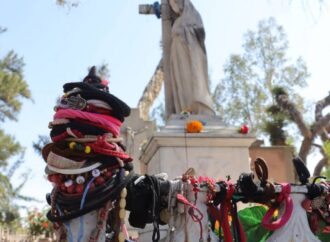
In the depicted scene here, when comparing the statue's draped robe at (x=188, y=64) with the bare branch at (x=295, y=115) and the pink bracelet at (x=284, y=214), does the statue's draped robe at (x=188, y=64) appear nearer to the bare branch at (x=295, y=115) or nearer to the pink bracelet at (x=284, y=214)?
the pink bracelet at (x=284, y=214)

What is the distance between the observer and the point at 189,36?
730 centimetres

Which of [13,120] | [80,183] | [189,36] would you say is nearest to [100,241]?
[80,183]

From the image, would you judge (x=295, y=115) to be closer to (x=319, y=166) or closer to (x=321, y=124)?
(x=321, y=124)

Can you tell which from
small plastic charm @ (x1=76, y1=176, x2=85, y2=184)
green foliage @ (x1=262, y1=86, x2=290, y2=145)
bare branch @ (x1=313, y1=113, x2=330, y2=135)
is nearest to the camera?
small plastic charm @ (x1=76, y1=176, x2=85, y2=184)

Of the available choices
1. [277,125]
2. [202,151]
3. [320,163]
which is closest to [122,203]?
[202,151]

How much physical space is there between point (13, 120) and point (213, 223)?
69.9ft

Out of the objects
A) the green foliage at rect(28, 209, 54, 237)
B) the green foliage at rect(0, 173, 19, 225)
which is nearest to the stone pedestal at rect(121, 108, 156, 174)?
the green foliage at rect(28, 209, 54, 237)

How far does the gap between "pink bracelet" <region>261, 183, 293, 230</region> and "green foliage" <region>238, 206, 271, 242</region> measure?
13 cm

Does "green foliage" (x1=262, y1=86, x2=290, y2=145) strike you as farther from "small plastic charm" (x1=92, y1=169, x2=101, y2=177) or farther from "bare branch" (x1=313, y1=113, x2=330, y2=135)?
"small plastic charm" (x1=92, y1=169, x2=101, y2=177)

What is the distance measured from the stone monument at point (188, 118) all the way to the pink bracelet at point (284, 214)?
3.50 metres

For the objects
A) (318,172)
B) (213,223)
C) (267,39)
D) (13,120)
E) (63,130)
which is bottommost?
(213,223)

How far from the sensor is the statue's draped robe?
23.2 feet

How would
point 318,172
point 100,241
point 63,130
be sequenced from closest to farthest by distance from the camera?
point 100,241, point 63,130, point 318,172

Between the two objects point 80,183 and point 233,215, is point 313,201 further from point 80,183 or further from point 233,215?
point 80,183
